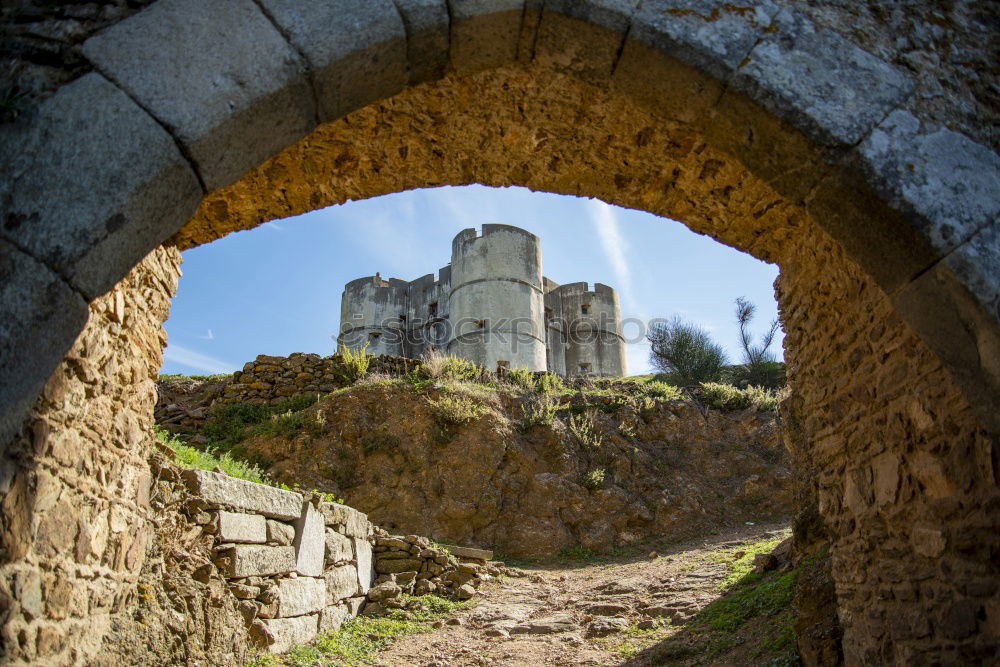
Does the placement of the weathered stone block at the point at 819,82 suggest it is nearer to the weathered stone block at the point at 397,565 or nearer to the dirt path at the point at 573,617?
the dirt path at the point at 573,617

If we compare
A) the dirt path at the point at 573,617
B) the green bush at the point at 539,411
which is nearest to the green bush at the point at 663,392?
the green bush at the point at 539,411

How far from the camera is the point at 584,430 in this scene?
12.4 meters

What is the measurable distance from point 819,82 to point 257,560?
4651 mm

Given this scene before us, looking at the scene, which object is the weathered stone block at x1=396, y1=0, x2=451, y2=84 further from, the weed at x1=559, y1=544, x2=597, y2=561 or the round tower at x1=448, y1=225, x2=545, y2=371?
the round tower at x1=448, y1=225, x2=545, y2=371

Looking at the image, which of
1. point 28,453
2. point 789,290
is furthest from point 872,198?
point 28,453

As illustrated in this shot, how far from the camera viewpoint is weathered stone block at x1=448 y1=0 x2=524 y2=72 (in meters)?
2.51

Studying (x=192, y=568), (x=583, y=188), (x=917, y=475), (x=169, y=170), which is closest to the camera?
(x=169, y=170)

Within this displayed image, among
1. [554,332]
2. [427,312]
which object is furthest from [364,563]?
[554,332]

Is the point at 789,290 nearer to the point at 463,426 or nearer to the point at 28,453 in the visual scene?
the point at 28,453

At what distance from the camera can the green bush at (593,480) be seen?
11312 mm

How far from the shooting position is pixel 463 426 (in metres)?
11.5

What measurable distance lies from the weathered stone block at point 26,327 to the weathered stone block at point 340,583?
4623 mm

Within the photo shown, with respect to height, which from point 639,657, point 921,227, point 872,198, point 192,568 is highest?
point 872,198

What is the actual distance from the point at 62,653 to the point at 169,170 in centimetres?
201
